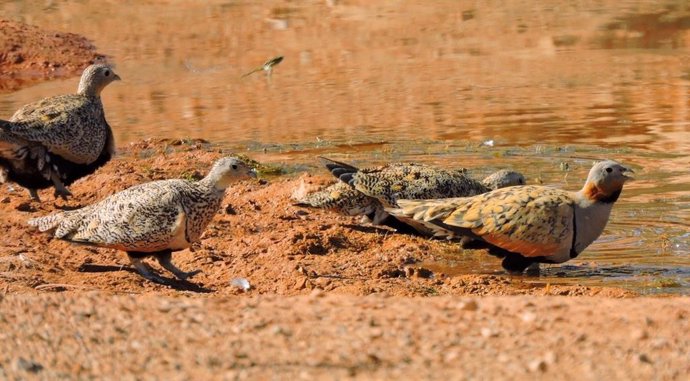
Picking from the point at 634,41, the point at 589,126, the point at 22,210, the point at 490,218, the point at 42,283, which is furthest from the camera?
the point at 634,41

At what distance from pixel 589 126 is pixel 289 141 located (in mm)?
3470

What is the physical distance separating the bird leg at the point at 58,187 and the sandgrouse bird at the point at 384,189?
6.95 ft

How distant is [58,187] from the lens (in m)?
11.7

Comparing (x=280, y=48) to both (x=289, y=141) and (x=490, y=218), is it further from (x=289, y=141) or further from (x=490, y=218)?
(x=490, y=218)

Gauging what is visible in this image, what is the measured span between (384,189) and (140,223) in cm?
259

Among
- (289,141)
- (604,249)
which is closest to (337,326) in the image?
(604,249)

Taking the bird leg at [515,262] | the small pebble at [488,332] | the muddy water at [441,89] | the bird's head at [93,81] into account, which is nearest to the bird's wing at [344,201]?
the muddy water at [441,89]

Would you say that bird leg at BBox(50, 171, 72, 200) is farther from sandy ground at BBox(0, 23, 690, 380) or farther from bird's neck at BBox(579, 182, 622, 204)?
bird's neck at BBox(579, 182, 622, 204)

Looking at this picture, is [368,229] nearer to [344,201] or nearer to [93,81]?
[344,201]

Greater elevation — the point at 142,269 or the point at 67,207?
the point at 142,269

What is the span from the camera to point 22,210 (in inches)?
448

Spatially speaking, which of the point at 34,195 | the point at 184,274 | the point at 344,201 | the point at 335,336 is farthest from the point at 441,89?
the point at 335,336

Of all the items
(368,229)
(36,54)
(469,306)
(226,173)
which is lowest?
(36,54)

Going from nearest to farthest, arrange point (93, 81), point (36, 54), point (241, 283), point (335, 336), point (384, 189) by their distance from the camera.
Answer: point (335, 336)
point (241, 283)
point (384, 189)
point (93, 81)
point (36, 54)
